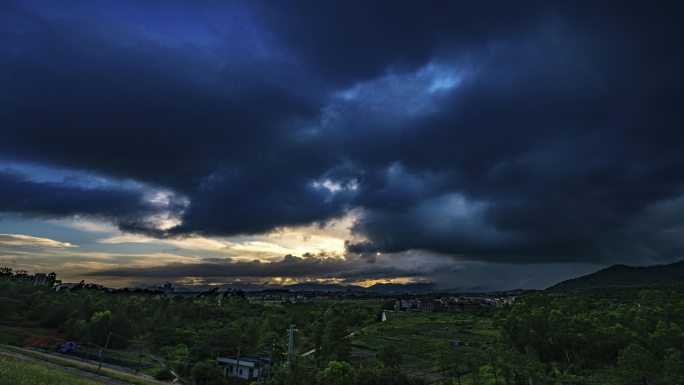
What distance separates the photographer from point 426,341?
434ft

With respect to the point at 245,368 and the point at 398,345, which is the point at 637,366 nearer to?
the point at 245,368

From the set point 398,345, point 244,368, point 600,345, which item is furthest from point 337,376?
point 398,345

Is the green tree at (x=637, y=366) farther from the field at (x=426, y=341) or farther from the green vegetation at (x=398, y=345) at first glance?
the field at (x=426, y=341)

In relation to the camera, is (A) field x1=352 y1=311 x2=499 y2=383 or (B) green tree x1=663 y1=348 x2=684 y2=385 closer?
(B) green tree x1=663 y1=348 x2=684 y2=385

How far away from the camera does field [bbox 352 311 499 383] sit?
95762 mm

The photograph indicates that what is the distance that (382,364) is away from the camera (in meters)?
65.4

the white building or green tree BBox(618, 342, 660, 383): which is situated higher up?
green tree BBox(618, 342, 660, 383)

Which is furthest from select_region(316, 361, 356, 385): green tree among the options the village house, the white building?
the white building

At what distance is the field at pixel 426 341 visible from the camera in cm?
9576

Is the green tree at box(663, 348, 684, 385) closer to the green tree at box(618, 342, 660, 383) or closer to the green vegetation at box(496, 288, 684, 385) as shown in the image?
the green vegetation at box(496, 288, 684, 385)

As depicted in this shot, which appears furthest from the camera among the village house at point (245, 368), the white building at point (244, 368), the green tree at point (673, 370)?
the white building at point (244, 368)

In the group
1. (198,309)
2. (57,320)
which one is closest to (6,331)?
(57,320)

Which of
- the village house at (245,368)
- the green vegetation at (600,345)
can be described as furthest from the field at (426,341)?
the village house at (245,368)

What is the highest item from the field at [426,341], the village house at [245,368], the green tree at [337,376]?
the green tree at [337,376]
